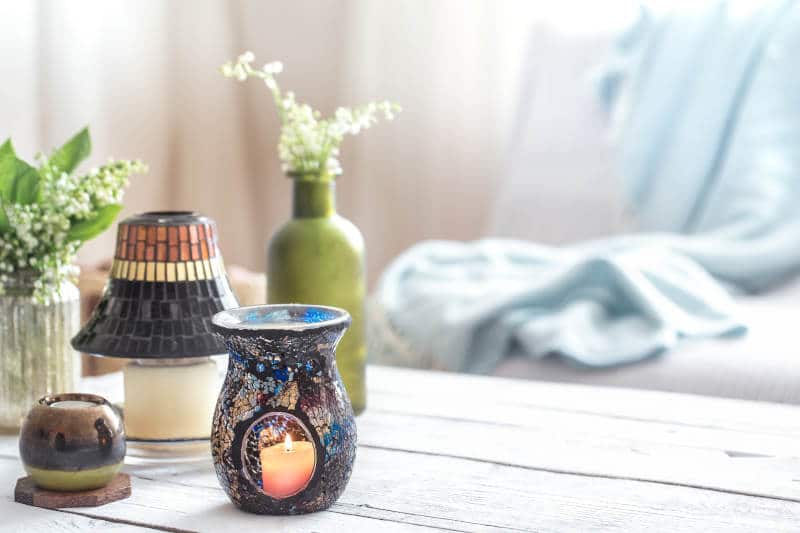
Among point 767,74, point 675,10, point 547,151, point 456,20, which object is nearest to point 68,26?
point 456,20

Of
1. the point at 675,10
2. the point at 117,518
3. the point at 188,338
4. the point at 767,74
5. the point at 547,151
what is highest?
the point at 675,10

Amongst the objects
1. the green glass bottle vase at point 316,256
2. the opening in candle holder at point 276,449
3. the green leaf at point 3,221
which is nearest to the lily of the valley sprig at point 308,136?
the green glass bottle vase at point 316,256

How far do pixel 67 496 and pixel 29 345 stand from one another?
0.23 metres

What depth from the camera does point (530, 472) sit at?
32.6 inches

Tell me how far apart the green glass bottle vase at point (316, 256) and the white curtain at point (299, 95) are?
175 centimetres

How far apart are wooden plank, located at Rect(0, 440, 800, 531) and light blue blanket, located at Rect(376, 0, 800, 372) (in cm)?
73

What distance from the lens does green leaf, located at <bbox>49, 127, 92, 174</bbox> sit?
0.97m

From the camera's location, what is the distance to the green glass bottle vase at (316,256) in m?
0.98

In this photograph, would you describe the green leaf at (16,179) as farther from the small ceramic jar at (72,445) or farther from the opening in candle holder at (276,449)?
the opening in candle holder at (276,449)

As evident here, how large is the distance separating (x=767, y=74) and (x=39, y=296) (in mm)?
1592

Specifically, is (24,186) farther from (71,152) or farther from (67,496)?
(67,496)

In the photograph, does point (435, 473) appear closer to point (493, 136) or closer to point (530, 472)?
point (530, 472)

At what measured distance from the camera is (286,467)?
0.70 meters

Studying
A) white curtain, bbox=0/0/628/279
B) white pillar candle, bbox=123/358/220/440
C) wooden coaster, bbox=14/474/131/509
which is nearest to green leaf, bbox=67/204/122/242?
white pillar candle, bbox=123/358/220/440
